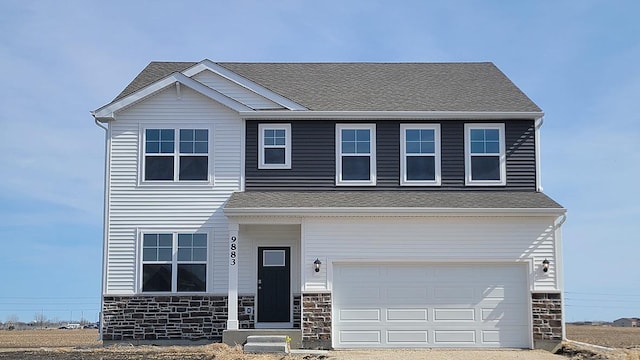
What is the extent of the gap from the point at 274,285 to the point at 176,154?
409 cm

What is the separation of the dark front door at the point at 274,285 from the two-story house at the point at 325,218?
0.12ft

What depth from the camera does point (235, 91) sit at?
21.2 meters

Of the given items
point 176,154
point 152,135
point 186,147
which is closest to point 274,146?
point 186,147

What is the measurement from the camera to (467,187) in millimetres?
20797

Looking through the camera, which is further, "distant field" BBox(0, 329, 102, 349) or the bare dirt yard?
"distant field" BBox(0, 329, 102, 349)

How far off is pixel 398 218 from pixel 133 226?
257 inches

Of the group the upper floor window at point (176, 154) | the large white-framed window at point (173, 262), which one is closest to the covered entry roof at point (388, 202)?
the upper floor window at point (176, 154)

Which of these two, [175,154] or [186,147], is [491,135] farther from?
[175,154]

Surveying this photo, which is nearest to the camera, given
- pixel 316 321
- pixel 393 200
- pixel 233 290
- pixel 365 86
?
pixel 316 321

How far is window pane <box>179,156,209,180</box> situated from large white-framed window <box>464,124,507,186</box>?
21.5 ft

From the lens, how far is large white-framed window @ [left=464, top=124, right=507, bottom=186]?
20.9 meters

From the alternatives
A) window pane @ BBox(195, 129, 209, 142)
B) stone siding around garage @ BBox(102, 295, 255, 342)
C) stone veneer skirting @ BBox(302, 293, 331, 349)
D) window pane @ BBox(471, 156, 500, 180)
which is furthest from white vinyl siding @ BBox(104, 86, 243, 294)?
window pane @ BBox(471, 156, 500, 180)

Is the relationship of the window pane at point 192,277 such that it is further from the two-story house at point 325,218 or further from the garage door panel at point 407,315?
the garage door panel at point 407,315

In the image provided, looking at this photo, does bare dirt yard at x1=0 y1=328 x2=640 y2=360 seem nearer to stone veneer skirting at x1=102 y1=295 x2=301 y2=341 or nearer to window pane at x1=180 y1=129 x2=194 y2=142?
stone veneer skirting at x1=102 y1=295 x2=301 y2=341
